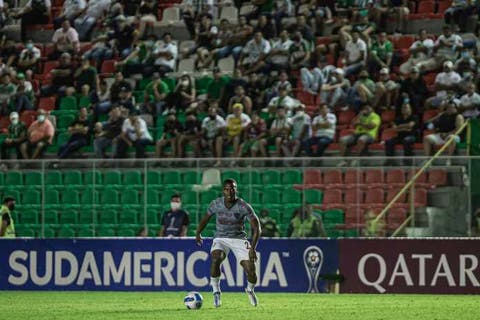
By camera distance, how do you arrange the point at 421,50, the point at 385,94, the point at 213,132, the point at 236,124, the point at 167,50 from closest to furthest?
1. the point at 385,94
2. the point at 236,124
3. the point at 213,132
4. the point at 421,50
5. the point at 167,50

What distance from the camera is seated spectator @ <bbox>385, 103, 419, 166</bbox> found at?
2550 cm

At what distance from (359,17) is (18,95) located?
8.59 meters

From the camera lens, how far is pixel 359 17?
97.7 feet

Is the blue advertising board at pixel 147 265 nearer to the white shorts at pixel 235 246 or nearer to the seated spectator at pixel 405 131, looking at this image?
the seated spectator at pixel 405 131

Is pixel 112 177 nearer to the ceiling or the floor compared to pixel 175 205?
nearer to the ceiling

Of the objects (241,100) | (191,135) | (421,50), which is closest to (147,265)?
(191,135)

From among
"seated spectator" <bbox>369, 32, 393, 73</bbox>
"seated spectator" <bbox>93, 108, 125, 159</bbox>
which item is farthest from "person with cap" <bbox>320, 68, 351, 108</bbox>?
"seated spectator" <bbox>93, 108, 125, 159</bbox>

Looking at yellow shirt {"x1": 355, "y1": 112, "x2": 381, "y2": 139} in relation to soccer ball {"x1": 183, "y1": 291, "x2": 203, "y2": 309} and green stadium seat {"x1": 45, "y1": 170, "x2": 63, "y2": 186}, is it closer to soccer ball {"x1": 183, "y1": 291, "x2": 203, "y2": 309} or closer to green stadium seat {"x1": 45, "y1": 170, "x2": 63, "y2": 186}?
green stadium seat {"x1": 45, "y1": 170, "x2": 63, "y2": 186}

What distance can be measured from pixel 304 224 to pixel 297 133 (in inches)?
139

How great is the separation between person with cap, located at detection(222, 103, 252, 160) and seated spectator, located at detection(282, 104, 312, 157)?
3.55 ft

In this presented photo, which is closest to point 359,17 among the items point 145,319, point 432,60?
point 432,60

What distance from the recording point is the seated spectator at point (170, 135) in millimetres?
27578

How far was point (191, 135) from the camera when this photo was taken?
2766cm

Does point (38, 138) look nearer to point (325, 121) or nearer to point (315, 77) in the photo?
point (315, 77)
